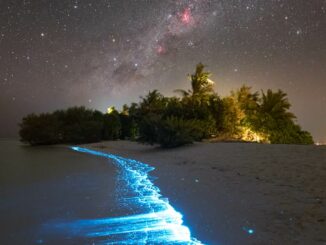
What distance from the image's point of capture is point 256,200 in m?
4.84

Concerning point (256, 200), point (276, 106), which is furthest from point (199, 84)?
point (256, 200)

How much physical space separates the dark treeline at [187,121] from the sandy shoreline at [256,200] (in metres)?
9.74

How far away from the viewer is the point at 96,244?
10.1 ft

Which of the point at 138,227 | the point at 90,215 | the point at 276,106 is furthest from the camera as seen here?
the point at 276,106

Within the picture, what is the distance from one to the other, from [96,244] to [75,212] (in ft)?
4.76

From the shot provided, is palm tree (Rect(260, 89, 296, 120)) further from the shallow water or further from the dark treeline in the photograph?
the shallow water

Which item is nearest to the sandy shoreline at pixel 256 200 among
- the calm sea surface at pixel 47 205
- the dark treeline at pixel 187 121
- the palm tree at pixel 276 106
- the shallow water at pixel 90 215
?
the shallow water at pixel 90 215

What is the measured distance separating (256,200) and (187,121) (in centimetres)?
1466

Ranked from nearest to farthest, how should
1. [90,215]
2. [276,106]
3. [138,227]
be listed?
[138,227], [90,215], [276,106]

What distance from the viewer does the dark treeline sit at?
1878 centimetres

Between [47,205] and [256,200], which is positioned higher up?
[256,200]

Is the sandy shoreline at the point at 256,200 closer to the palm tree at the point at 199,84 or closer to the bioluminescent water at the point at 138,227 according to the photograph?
the bioluminescent water at the point at 138,227

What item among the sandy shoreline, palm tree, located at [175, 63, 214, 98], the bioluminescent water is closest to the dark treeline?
palm tree, located at [175, 63, 214, 98]

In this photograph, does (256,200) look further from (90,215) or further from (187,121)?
(187,121)
